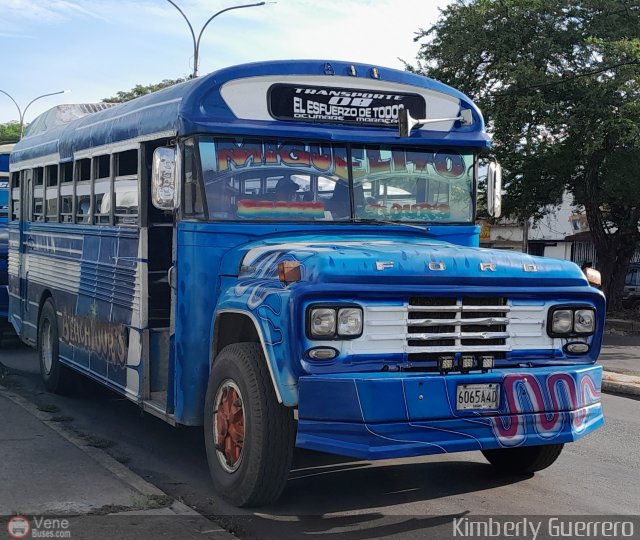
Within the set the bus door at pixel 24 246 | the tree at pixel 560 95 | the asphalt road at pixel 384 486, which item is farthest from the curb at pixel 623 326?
the bus door at pixel 24 246

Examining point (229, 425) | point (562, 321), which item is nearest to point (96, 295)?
point (229, 425)

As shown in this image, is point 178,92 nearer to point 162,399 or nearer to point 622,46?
point 162,399

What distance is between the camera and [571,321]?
6.05 meters

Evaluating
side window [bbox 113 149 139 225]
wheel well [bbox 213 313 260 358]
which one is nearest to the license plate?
wheel well [bbox 213 313 260 358]

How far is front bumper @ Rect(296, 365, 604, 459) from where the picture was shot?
17.4ft

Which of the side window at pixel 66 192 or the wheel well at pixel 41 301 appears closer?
the side window at pixel 66 192

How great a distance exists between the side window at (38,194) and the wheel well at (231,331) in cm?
482

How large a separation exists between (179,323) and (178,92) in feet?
5.42

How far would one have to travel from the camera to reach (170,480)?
22.2 feet

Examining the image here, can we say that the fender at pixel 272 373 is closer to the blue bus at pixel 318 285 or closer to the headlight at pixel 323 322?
the blue bus at pixel 318 285

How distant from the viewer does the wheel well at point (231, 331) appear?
6285 mm

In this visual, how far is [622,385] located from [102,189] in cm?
678

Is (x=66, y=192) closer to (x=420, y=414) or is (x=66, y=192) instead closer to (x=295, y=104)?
(x=295, y=104)

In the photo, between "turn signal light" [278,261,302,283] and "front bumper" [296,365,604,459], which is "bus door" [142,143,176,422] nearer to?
"turn signal light" [278,261,302,283]
